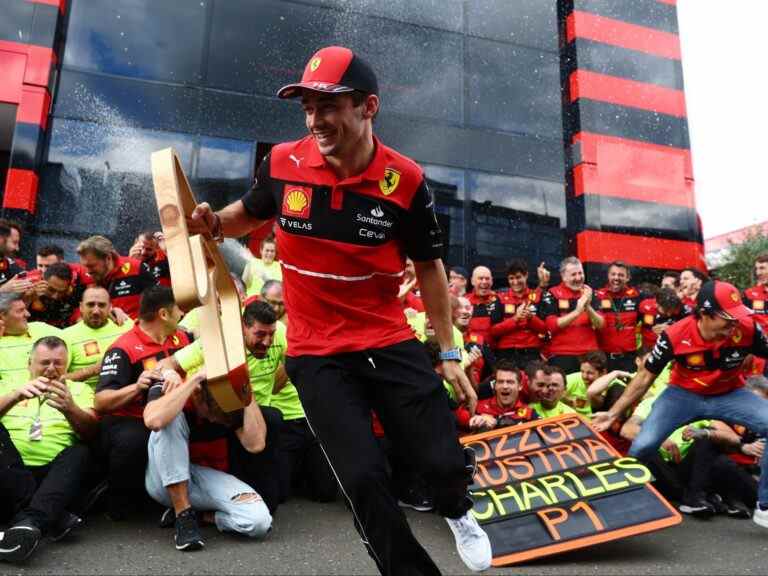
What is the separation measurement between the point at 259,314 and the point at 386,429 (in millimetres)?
2053

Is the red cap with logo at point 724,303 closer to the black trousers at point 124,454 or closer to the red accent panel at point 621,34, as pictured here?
the black trousers at point 124,454

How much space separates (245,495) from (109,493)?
2.92 feet

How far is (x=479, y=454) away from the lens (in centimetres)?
486

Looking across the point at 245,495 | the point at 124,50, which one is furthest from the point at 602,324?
the point at 124,50

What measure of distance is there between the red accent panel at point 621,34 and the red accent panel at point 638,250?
11.7ft

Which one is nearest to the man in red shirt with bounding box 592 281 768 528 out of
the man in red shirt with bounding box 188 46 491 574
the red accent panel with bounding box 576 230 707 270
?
the man in red shirt with bounding box 188 46 491 574

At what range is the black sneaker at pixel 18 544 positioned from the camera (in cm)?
336

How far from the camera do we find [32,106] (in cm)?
885

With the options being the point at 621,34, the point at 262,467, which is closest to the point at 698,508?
the point at 262,467

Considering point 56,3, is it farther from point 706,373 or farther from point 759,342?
point 759,342

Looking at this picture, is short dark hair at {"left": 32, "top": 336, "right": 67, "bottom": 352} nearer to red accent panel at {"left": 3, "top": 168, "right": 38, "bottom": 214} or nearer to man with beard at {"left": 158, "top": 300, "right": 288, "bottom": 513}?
man with beard at {"left": 158, "top": 300, "right": 288, "bottom": 513}

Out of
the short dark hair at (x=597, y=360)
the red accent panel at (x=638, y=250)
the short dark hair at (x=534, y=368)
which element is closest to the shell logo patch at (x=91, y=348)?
the short dark hair at (x=534, y=368)

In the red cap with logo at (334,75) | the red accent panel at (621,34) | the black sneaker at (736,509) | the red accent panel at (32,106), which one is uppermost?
the red accent panel at (621,34)

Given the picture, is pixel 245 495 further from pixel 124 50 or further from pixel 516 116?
pixel 516 116
